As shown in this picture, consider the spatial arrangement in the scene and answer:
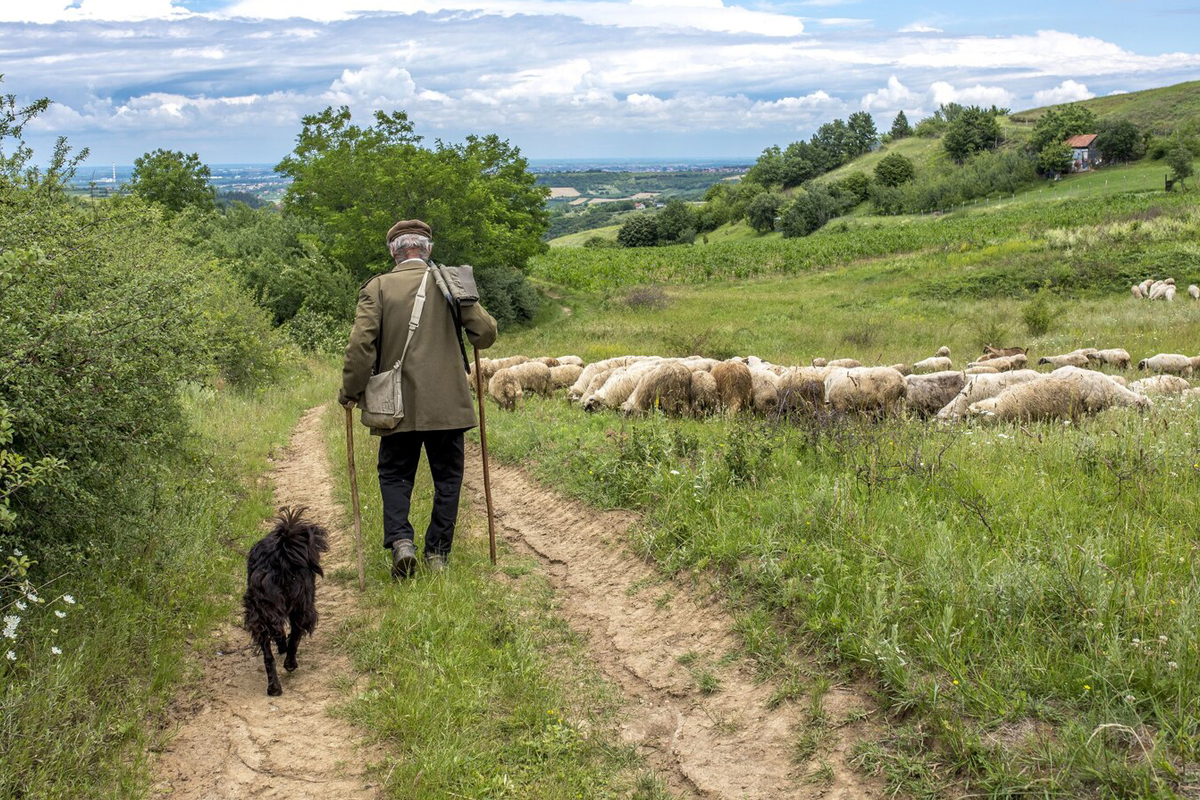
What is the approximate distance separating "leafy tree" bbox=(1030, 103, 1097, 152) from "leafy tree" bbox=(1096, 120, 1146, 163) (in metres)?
5.29

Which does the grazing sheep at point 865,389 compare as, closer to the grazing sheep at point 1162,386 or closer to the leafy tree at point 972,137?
the grazing sheep at point 1162,386

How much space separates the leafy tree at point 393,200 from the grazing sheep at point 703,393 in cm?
1698

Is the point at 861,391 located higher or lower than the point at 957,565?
lower

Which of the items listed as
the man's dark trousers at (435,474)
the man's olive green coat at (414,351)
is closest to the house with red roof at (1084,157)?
the man's olive green coat at (414,351)

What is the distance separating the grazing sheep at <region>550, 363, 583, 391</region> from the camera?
50.4 feet

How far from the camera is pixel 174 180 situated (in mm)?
39844

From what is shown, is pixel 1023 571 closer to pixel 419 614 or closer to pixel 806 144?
pixel 419 614

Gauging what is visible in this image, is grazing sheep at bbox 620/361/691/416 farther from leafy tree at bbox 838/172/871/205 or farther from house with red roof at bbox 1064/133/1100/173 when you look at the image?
leafy tree at bbox 838/172/871/205

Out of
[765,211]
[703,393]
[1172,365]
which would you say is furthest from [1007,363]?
[765,211]

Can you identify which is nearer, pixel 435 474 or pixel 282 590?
pixel 282 590

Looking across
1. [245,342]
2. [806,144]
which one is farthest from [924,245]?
[806,144]

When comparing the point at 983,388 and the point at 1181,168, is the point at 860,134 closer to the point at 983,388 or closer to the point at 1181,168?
the point at 1181,168

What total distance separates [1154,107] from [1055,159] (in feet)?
129

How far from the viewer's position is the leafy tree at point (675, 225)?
96.0 metres
